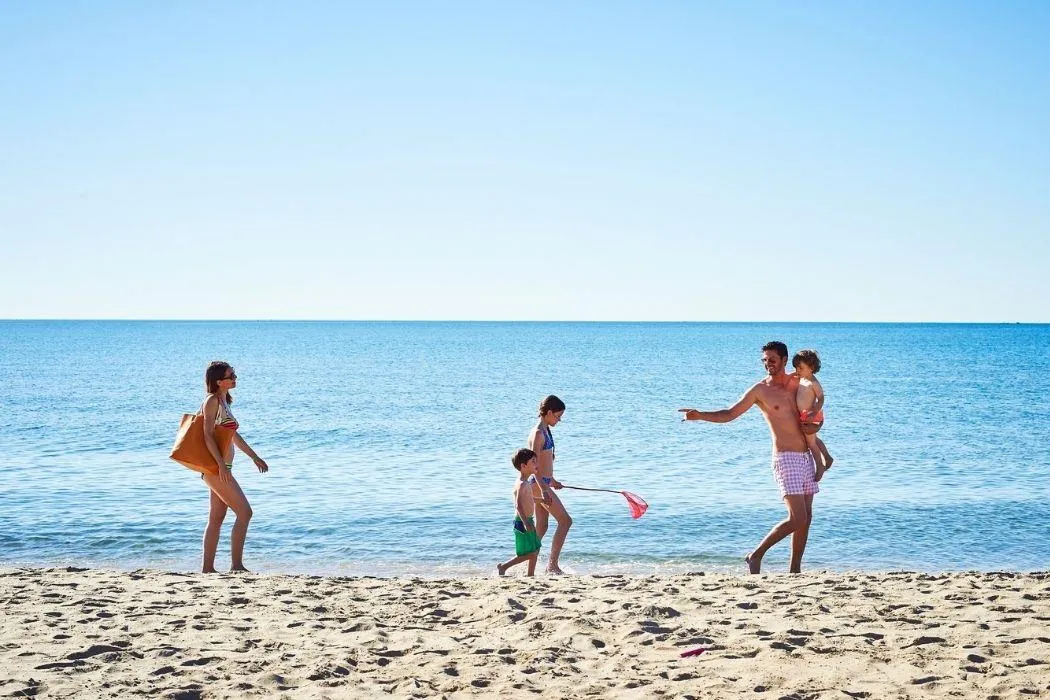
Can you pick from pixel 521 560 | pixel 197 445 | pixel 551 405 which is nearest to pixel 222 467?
pixel 197 445

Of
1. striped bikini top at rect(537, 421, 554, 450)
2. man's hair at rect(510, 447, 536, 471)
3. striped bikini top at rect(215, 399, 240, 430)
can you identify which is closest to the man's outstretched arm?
striped bikini top at rect(537, 421, 554, 450)

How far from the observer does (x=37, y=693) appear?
15.3ft

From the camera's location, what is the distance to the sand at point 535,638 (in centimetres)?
479

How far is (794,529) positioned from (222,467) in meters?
4.51

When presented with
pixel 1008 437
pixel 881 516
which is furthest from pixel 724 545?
pixel 1008 437

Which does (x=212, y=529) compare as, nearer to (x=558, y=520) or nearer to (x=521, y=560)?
(x=521, y=560)

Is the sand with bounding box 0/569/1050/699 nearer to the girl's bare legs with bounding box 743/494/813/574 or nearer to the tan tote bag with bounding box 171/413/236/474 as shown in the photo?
the girl's bare legs with bounding box 743/494/813/574

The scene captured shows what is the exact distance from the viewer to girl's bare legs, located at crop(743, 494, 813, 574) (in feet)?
24.7

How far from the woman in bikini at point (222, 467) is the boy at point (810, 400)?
13.6 ft

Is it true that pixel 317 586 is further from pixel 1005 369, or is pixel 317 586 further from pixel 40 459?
pixel 1005 369

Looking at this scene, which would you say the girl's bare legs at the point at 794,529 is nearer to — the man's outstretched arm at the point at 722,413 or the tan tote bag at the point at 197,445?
the man's outstretched arm at the point at 722,413

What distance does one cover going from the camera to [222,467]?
7.57 metres

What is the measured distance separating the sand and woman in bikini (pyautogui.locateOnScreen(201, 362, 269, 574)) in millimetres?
656

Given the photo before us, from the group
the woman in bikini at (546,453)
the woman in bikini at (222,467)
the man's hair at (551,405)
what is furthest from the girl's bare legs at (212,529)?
the man's hair at (551,405)
